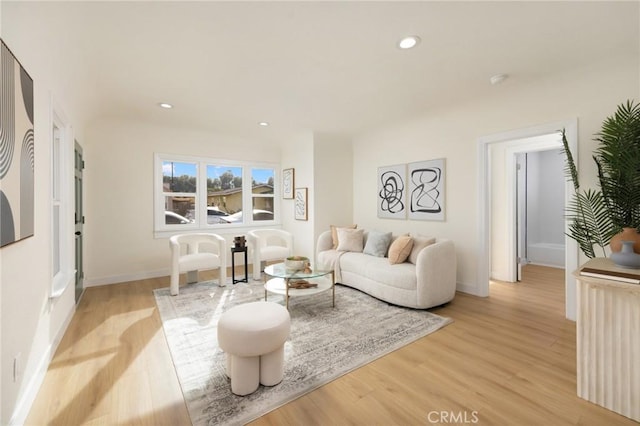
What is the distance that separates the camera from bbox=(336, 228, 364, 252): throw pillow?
436 cm

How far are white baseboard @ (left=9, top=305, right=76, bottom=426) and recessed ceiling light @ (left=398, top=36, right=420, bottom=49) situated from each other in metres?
3.47

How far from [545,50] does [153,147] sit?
17.3 ft

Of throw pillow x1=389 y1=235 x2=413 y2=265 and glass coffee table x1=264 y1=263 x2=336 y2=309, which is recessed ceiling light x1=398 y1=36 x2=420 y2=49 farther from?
glass coffee table x1=264 y1=263 x2=336 y2=309

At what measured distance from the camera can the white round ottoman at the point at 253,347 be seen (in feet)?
5.93

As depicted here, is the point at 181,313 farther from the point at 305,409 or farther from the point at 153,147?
the point at 153,147

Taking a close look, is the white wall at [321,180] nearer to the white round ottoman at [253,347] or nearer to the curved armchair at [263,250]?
the curved armchair at [263,250]

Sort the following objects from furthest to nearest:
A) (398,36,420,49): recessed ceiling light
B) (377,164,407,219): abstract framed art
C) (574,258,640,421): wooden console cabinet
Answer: (377,164,407,219): abstract framed art < (398,36,420,49): recessed ceiling light < (574,258,640,421): wooden console cabinet

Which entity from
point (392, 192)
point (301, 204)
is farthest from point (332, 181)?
point (392, 192)

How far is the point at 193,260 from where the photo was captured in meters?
4.00

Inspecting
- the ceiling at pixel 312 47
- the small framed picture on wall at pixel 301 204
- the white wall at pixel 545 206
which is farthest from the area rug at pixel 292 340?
the white wall at pixel 545 206

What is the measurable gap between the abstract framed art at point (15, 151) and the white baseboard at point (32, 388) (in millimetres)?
934

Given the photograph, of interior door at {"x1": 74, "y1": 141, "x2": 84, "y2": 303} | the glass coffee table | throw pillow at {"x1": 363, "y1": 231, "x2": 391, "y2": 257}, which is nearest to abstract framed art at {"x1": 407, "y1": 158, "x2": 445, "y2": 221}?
throw pillow at {"x1": 363, "y1": 231, "x2": 391, "y2": 257}

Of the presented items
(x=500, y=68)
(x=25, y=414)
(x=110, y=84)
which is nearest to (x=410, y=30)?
(x=500, y=68)

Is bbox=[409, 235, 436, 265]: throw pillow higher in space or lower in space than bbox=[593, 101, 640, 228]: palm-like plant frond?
lower
